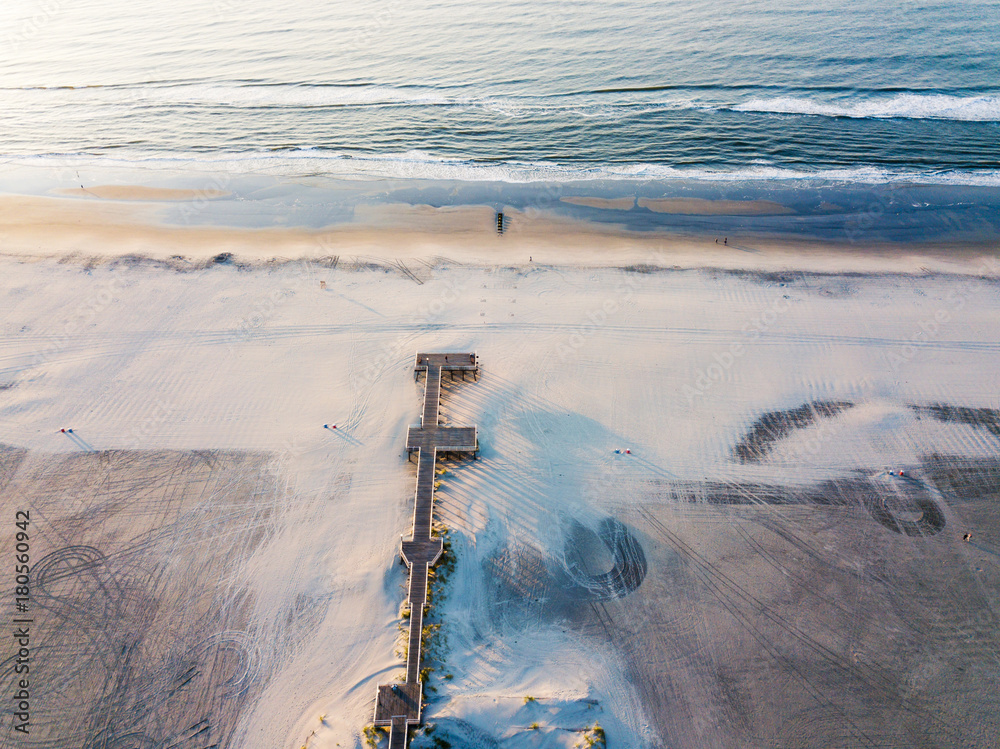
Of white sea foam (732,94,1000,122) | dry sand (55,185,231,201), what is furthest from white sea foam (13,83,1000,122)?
dry sand (55,185,231,201)

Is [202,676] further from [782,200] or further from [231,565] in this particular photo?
[782,200]

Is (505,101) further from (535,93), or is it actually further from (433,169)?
(433,169)

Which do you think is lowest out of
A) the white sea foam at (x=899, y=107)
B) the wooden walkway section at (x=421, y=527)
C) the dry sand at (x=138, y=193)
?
the wooden walkway section at (x=421, y=527)

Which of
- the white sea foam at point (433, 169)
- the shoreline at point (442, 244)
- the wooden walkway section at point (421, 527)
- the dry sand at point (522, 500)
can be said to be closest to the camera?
the wooden walkway section at point (421, 527)

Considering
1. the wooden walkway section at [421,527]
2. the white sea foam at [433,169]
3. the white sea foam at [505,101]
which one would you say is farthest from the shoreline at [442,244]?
the white sea foam at [505,101]

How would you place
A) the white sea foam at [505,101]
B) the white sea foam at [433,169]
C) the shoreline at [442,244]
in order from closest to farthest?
the shoreline at [442,244], the white sea foam at [433,169], the white sea foam at [505,101]

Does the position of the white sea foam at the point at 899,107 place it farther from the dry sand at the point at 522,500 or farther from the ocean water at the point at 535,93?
the dry sand at the point at 522,500

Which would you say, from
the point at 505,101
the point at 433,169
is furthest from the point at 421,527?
the point at 505,101

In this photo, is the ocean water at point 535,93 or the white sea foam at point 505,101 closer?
the ocean water at point 535,93
